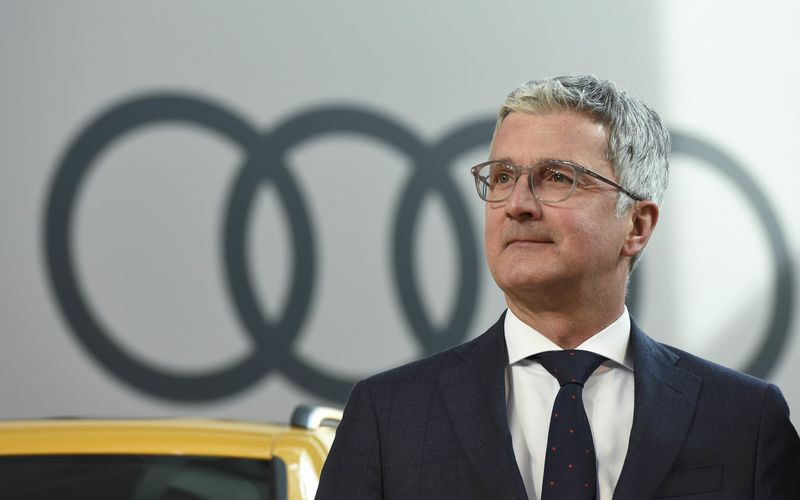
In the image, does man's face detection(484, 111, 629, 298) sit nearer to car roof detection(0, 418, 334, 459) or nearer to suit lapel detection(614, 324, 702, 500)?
suit lapel detection(614, 324, 702, 500)

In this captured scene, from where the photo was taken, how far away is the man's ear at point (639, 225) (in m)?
2.07

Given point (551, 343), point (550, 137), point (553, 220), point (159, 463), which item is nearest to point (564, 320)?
point (551, 343)

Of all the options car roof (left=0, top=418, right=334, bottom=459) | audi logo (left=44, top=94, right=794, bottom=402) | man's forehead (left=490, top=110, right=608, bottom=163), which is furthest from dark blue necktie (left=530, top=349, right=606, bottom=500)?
audi logo (left=44, top=94, right=794, bottom=402)

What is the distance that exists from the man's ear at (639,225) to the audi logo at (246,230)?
437 centimetres

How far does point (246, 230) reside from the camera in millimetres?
6367

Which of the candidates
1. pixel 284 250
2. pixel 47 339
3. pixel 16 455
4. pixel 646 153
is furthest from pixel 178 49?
pixel 646 153

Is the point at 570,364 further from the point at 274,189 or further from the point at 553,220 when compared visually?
the point at 274,189

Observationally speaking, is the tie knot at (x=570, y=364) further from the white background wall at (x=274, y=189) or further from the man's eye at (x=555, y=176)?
the white background wall at (x=274, y=189)

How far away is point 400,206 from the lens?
256 inches

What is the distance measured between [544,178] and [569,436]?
0.44 metres

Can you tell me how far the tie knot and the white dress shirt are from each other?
0.05 feet

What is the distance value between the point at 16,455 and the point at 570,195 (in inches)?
66.4

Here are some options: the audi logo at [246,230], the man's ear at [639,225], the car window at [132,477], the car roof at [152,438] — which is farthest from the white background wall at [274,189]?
the man's ear at [639,225]

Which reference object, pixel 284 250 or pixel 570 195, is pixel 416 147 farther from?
pixel 570 195
